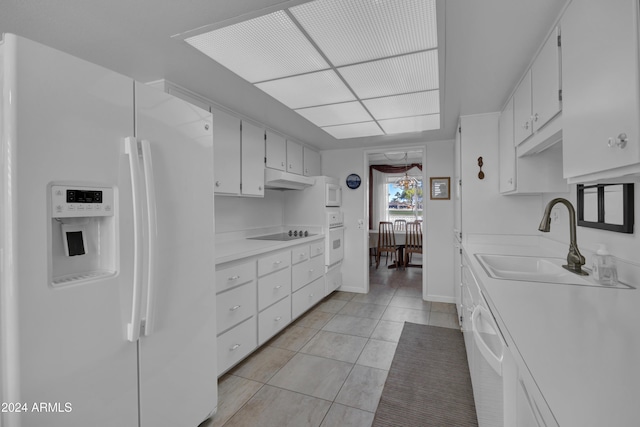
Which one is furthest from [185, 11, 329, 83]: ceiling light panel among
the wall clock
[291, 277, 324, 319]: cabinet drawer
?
the wall clock

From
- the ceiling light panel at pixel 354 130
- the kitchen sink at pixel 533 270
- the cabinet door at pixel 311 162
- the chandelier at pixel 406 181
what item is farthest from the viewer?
the chandelier at pixel 406 181

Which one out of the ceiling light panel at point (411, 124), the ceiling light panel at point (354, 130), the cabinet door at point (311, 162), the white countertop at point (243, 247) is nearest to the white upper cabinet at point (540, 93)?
the ceiling light panel at point (411, 124)

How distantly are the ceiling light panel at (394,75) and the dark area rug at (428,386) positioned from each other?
7.17 feet

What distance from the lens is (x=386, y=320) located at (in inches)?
133

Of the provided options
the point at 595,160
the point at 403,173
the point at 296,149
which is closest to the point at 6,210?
the point at 595,160

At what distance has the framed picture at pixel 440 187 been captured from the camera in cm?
404

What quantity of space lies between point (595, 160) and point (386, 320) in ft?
9.06

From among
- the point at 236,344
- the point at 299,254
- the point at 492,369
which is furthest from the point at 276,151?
the point at 492,369

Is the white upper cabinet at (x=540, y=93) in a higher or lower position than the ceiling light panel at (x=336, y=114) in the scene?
lower

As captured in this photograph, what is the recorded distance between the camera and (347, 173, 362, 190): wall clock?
14.7ft

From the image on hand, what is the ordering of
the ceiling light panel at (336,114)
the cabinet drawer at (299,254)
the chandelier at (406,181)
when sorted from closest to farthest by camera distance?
the ceiling light panel at (336,114) → the cabinet drawer at (299,254) → the chandelier at (406,181)

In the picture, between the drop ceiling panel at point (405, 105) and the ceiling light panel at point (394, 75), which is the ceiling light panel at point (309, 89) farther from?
the drop ceiling panel at point (405, 105)

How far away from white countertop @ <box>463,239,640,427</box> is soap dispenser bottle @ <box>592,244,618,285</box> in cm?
9

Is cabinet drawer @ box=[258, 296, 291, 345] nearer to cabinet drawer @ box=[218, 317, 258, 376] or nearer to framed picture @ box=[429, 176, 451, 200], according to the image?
cabinet drawer @ box=[218, 317, 258, 376]
